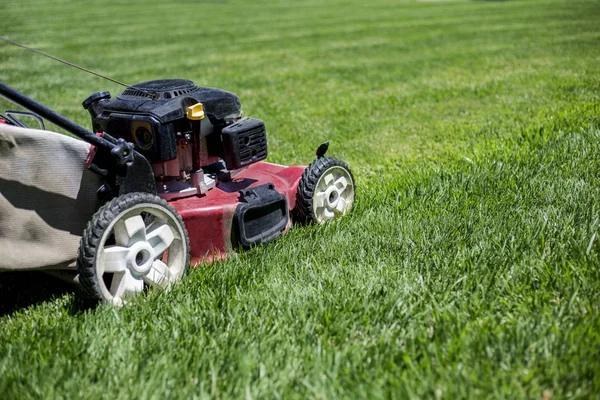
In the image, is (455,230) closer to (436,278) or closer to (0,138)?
(436,278)

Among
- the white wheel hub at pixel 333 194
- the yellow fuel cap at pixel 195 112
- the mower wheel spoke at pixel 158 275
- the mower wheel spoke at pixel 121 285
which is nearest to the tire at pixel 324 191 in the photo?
the white wheel hub at pixel 333 194

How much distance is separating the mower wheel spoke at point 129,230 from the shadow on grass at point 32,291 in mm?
324

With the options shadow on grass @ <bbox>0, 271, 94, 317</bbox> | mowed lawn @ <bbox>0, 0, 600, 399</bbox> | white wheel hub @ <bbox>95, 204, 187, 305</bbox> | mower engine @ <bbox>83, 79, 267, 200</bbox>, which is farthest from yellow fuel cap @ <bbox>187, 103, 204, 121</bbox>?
shadow on grass @ <bbox>0, 271, 94, 317</bbox>

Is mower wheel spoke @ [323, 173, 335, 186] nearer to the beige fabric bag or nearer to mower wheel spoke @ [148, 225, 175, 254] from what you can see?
mower wheel spoke @ [148, 225, 175, 254]

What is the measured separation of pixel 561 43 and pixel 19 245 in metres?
10.8

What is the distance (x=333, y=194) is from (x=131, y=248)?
1342 mm

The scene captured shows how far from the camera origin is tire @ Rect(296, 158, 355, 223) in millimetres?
3473

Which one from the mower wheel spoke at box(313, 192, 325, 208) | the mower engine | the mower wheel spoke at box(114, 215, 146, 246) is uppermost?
the mower engine

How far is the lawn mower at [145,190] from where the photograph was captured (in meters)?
2.60

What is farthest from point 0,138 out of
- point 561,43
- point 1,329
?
point 561,43

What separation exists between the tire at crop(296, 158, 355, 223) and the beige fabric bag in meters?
1.13

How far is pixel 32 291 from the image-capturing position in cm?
305

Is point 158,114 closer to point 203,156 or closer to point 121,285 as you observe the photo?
point 203,156

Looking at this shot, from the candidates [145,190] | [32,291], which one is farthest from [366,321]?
[32,291]
